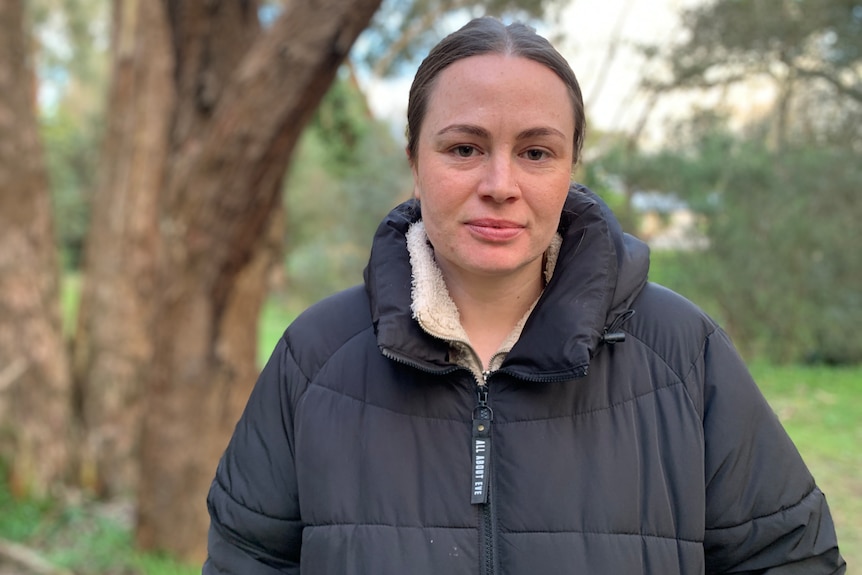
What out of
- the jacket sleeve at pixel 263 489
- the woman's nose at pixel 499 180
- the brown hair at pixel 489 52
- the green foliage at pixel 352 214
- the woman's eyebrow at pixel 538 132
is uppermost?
the green foliage at pixel 352 214

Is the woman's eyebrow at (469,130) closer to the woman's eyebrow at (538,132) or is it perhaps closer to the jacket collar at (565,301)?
the woman's eyebrow at (538,132)

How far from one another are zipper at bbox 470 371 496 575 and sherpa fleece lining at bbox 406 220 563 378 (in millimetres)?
89

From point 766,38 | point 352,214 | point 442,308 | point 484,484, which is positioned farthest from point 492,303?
point 352,214

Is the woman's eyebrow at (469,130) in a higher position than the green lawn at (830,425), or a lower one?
higher

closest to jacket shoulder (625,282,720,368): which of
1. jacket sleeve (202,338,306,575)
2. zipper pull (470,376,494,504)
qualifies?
zipper pull (470,376,494,504)

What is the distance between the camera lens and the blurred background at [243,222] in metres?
4.30

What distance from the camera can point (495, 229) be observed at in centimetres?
150

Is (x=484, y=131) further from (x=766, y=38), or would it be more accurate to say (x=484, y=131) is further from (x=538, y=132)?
(x=766, y=38)

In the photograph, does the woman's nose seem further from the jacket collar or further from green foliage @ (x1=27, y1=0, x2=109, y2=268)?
green foliage @ (x1=27, y1=0, x2=109, y2=268)

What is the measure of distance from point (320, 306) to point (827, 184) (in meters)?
9.60

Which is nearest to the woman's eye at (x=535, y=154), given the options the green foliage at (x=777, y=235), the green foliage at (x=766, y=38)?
the green foliage at (x=777, y=235)

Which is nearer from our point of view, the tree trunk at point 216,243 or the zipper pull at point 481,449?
the zipper pull at point 481,449

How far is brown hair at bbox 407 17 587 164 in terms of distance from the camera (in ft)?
4.99

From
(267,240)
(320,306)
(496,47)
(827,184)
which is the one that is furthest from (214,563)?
(827,184)
